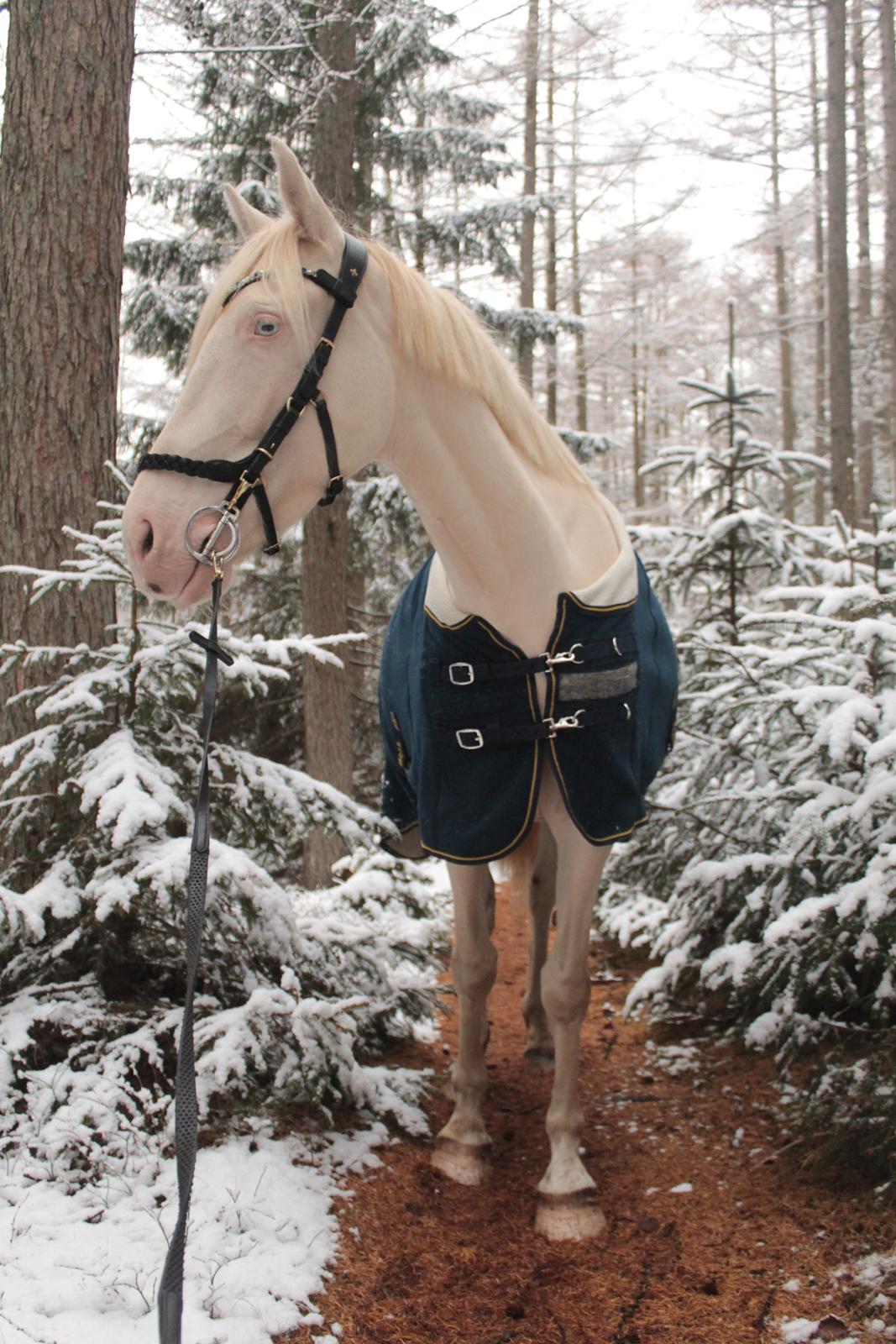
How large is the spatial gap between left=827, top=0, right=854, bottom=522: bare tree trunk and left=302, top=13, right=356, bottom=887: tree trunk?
549 centimetres

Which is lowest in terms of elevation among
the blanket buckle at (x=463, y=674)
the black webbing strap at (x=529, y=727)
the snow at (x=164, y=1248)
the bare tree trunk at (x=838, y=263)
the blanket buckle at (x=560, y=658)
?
the snow at (x=164, y=1248)

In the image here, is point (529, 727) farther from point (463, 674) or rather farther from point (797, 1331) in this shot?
point (797, 1331)

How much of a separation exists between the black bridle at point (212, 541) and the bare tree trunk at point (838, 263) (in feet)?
28.4

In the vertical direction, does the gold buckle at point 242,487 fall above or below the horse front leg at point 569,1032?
above

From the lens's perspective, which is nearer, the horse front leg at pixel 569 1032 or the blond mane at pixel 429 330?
the blond mane at pixel 429 330

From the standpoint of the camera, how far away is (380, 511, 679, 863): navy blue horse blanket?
8.83 ft

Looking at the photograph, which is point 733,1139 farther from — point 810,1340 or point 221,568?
point 221,568

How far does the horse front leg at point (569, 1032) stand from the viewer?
2799 millimetres

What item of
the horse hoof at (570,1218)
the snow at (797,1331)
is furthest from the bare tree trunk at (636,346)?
the snow at (797,1331)

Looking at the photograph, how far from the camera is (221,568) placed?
210cm

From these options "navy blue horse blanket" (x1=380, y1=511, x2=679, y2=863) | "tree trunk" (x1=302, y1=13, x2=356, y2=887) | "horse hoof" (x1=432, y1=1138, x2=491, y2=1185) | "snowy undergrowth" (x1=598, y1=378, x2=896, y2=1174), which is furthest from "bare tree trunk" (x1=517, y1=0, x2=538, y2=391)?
"horse hoof" (x1=432, y1=1138, x2=491, y2=1185)

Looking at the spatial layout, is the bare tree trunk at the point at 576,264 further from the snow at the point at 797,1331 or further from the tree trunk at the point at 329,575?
the snow at the point at 797,1331

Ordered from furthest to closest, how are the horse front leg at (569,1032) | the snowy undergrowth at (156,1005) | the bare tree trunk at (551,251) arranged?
the bare tree trunk at (551,251), the horse front leg at (569,1032), the snowy undergrowth at (156,1005)

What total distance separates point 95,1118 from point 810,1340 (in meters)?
1.90
